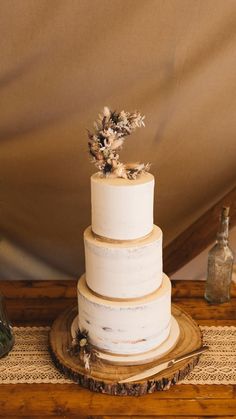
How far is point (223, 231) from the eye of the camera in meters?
1.20

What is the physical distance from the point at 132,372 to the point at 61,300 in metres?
0.41

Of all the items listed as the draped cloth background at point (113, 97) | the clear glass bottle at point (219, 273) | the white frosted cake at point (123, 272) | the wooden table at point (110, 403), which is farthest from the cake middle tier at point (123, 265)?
the draped cloth background at point (113, 97)

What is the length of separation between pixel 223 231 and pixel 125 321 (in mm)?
422

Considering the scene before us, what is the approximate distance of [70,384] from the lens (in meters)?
0.96

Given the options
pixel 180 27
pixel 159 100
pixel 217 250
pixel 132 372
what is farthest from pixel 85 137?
pixel 132 372

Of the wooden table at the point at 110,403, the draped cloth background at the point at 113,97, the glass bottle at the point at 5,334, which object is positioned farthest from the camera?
the draped cloth background at the point at 113,97

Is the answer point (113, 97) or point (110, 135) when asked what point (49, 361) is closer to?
point (110, 135)

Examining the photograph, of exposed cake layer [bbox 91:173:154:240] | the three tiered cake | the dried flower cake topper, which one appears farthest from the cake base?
the dried flower cake topper

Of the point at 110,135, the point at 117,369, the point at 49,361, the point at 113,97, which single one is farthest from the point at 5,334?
the point at 113,97

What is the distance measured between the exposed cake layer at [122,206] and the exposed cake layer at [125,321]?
0.49 feet

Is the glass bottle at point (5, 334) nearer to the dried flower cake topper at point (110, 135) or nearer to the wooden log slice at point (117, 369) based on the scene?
the wooden log slice at point (117, 369)

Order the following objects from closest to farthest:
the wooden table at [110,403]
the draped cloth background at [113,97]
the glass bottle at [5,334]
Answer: the wooden table at [110,403]
the glass bottle at [5,334]
the draped cloth background at [113,97]

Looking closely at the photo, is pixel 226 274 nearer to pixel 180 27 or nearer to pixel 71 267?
pixel 71 267

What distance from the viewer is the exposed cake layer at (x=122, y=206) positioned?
35.2 inches
